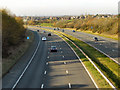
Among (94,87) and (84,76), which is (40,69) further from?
(94,87)

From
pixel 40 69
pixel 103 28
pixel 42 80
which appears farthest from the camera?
pixel 103 28

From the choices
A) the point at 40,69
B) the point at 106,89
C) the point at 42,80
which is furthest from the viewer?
the point at 40,69

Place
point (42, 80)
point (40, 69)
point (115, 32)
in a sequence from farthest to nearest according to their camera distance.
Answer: point (115, 32) < point (40, 69) < point (42, 80)

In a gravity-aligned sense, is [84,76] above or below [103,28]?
below

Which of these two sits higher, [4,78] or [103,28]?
[103,28]

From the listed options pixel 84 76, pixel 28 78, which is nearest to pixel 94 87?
pixel 84 76

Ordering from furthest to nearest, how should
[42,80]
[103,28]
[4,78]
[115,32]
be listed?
1. [103,28]
2. [115,32]
3. [4,78]
4. [42,80]

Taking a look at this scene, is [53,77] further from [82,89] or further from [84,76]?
[82,89]

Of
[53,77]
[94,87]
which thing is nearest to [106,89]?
[94,87]

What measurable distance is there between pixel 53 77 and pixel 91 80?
175 inches

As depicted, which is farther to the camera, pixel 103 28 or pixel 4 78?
pixel 103 28

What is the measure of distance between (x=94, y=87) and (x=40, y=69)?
1048 cm

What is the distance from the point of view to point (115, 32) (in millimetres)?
73875

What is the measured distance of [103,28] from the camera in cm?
8888
